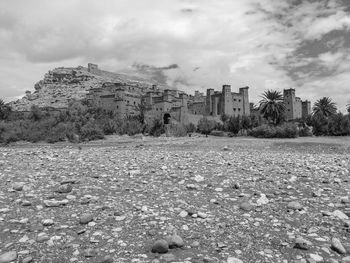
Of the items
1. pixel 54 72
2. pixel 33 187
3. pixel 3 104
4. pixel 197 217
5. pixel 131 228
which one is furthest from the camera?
pixel 54 72

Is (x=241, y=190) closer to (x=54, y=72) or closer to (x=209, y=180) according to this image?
(x=209, y=180)

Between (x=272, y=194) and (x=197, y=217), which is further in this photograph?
(x=272, y=194)

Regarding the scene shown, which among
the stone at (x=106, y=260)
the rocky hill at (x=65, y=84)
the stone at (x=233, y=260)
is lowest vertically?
the stone at (x=233, y=260)

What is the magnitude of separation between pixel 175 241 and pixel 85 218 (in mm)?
1566

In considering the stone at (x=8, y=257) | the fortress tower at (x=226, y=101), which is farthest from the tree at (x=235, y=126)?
the stone at (x=8, y=257)

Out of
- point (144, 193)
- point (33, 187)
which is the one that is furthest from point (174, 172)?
point (33, 187)

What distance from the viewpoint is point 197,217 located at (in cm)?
541

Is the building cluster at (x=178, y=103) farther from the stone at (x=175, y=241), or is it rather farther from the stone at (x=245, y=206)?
the stone at (x=175, y=241)

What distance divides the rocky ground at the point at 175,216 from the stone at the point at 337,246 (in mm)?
12

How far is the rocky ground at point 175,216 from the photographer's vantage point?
4.36m

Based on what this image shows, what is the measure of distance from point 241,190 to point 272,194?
606 millimetres

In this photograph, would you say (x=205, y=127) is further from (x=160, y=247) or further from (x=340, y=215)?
(x=160, y=247)

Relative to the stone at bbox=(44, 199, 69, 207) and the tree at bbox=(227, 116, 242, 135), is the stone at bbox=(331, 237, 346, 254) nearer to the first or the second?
the stone at bbox=(44, 199, 69, 207)

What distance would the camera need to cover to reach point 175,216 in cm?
544
